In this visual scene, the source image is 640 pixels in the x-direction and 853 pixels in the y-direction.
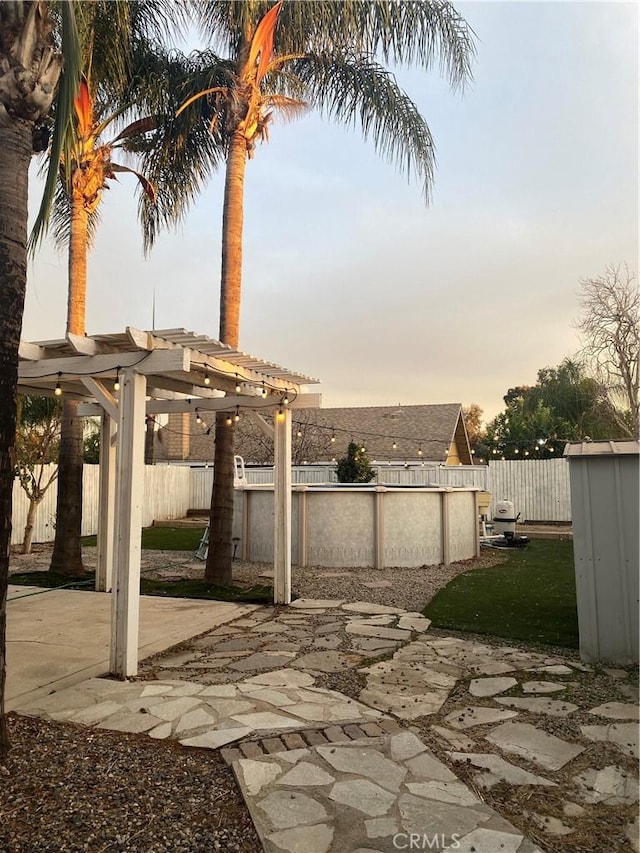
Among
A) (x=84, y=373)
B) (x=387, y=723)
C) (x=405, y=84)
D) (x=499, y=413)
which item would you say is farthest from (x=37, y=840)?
(x=499, y=413)

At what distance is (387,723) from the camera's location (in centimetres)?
347

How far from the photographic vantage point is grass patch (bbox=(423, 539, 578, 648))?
5758mm

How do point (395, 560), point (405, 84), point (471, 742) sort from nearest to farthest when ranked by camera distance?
point (471, 742) → point (405, 84) → point (395, 560)

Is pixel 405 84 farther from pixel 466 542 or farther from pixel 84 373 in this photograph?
pixel 466 542

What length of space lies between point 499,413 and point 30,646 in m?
34.8

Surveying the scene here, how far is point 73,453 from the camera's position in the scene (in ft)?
30.3

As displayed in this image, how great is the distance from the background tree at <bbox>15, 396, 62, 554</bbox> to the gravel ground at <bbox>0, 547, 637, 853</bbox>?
931 cm

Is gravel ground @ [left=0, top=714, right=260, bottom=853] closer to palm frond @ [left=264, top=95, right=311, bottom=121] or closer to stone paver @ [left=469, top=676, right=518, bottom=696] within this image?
stone paver @ [left=469, top=676, right=518, bottom=696]

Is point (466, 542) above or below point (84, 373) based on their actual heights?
below

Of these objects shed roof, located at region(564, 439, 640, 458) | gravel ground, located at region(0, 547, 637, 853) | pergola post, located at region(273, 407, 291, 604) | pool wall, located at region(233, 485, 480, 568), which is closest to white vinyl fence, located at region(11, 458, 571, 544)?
pool wall, located at region(233, 485, 480, 568)

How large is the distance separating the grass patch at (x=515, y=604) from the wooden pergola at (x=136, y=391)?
2.10 metres

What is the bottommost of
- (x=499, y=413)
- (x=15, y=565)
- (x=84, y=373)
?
(x=15, y=565)

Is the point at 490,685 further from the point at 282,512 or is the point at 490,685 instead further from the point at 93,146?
the point at 93,146

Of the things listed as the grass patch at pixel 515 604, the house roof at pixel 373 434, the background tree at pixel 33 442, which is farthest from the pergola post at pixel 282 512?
the house roof at pixel 373 434
